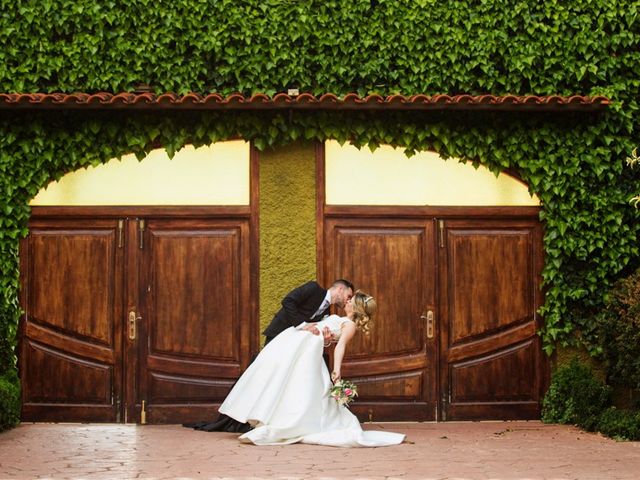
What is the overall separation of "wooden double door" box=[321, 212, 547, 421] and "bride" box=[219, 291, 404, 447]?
144 centimetres

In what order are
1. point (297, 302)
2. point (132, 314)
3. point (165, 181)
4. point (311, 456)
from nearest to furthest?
point (311, 456)
point (297, 302)
point (132, 314)
point (165, 181)

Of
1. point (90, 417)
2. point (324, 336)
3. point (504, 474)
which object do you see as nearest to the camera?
point (504, 474)

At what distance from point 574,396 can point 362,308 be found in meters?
2.87

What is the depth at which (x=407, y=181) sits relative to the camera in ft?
39.1

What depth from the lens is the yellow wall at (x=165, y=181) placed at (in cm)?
1171

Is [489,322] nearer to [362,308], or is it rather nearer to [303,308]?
[362,308]

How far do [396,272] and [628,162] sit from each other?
2.96 m

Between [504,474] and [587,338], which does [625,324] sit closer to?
[587,338]

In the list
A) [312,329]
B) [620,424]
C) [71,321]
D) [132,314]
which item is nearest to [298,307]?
[312,329]

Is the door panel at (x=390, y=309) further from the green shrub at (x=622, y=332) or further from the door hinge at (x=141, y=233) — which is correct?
the door hinge at (x=141, y=233)

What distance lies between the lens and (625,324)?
35.8ft

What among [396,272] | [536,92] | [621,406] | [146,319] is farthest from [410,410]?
[536,92]

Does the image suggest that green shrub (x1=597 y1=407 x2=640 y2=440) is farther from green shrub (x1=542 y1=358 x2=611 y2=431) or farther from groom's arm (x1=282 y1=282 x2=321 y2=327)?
groom's arm (x1=282 y1=282 x2=321 y2=327)

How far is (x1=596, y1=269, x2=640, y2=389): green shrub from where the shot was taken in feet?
35.4
